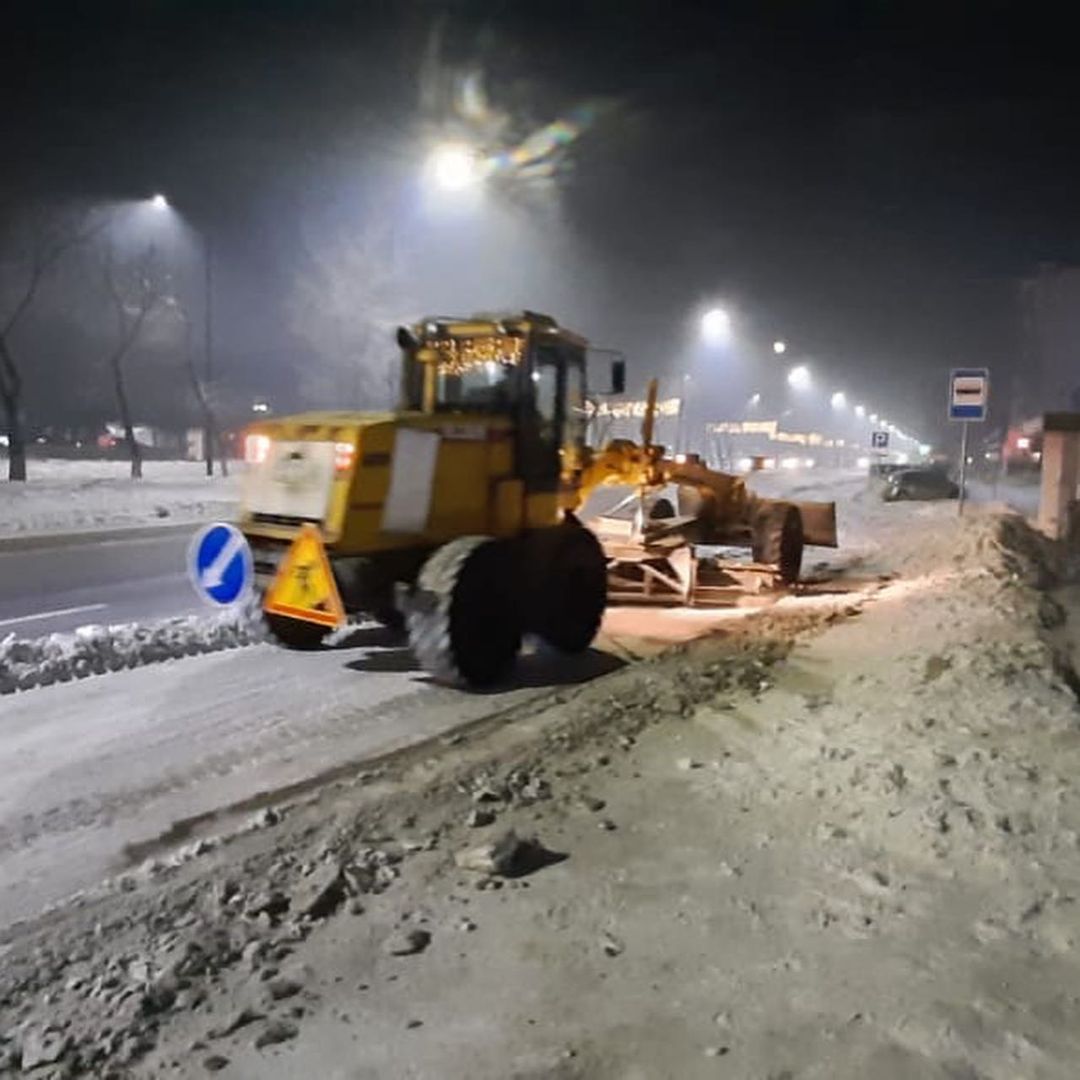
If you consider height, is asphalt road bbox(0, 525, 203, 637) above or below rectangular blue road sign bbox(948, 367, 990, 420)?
below

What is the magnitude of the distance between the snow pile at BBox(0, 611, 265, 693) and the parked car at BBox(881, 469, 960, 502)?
32539mm

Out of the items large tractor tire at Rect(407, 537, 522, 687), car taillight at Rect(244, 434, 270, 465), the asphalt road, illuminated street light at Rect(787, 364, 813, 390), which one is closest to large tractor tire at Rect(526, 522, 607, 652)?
large tractor tire at Rect(407, 537, 522, 687)

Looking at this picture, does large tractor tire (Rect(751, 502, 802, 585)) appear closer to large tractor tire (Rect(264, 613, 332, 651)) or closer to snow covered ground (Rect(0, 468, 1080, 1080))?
snow covered ground (Rect(0, 468, 1080, 1080))

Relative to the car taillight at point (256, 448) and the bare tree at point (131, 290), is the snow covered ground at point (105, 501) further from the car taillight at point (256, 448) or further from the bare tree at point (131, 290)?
the car taillight at point (256, 448)

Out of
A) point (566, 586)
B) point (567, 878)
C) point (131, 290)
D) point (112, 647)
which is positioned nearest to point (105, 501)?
point (131, 290)

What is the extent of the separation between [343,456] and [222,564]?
125 cm

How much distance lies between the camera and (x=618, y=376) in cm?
1119

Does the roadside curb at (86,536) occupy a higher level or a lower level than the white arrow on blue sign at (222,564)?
lower

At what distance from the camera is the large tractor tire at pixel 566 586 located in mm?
10141

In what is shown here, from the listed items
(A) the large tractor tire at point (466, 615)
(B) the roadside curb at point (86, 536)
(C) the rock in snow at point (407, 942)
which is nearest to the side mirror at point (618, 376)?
(A) the large tractor tire at point (466, 615)

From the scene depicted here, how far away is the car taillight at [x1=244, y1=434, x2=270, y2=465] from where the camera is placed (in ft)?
Result: 30.9

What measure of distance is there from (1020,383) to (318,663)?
76.8 meters

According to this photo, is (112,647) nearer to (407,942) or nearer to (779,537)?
(407,942)

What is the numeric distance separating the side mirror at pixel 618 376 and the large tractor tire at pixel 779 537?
4.67 meters
